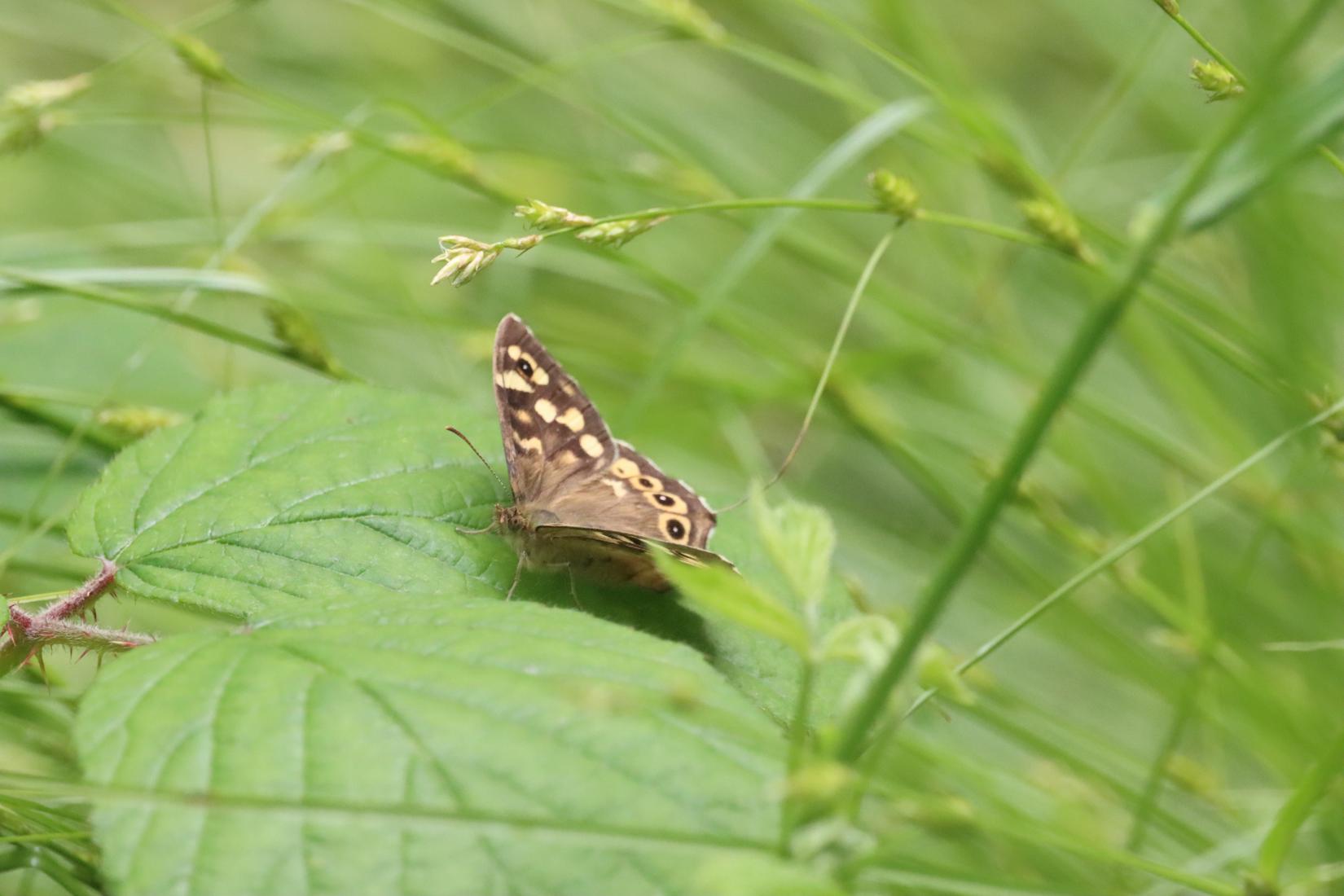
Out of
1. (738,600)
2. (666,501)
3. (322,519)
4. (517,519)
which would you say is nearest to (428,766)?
(738,600)

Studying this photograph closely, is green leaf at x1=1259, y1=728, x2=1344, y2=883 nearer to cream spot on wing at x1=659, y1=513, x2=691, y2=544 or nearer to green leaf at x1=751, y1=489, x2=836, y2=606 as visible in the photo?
green leaf at x1=751, y1=489, x2=836, y2=606

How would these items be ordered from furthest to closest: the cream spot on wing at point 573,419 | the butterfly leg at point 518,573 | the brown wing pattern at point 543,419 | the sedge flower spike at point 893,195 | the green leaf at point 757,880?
the cream spot on wing at point 573,419, the brown wing pattern at point 543,419, the sedge flower spike at point 893,195, the butterfly leg at point 518,573, the green leaf at point 757,880

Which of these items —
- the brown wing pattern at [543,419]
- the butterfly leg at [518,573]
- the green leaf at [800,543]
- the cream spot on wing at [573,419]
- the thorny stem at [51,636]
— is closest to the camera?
the green leaf at [800,543]

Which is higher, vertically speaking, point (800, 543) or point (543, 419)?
point (543, 419)

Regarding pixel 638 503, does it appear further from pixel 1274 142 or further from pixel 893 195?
pixel 1274 142

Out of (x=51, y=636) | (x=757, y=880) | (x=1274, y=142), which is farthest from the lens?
(x=51, y=636)

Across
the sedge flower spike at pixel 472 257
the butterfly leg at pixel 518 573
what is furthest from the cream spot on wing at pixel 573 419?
the sedge flower spike at pixel 472 257

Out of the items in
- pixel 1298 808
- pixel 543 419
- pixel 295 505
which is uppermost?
pixel 543 419

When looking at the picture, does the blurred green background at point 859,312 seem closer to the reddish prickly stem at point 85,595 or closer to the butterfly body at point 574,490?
the butterfly body at point 574,490
